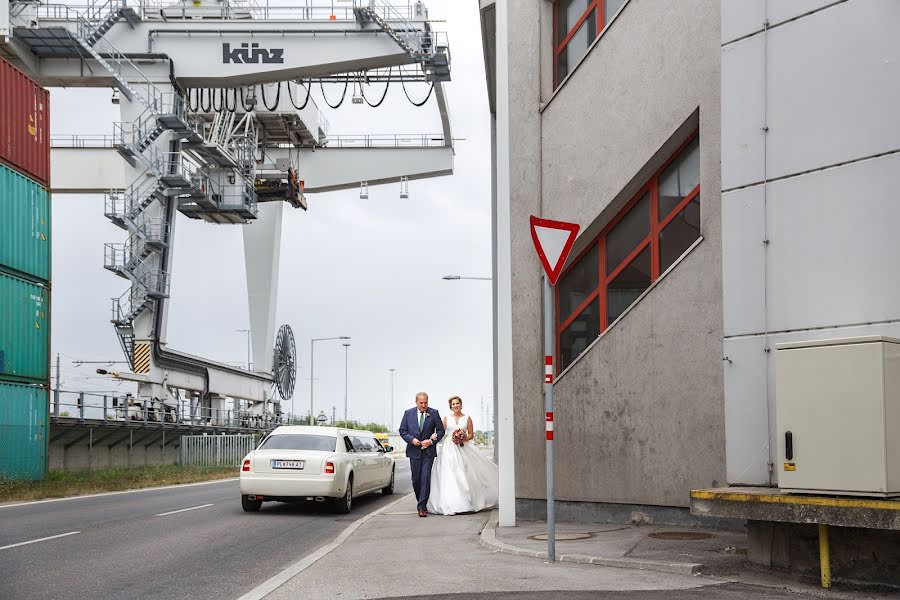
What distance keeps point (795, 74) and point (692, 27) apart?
2.87m

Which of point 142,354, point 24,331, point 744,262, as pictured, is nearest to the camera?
point 744,262

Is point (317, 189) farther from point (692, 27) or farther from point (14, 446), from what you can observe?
point (692, 27)

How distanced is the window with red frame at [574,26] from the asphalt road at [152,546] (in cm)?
673

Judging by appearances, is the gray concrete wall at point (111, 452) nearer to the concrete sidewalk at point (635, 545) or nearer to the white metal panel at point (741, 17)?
the concrete sidewalk at point (635, 545)

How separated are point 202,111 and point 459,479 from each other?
2849 centimetres

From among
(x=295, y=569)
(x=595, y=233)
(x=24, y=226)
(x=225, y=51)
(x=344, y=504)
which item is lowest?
(x=344, y=504)

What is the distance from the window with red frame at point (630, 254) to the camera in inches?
469

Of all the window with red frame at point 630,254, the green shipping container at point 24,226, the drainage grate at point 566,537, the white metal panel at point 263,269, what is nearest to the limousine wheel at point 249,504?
the window with red frame at point 630,254

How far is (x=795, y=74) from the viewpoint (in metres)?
8.83

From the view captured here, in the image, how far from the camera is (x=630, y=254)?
1270cm

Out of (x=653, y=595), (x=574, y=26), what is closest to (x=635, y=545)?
(x=653, y=595)

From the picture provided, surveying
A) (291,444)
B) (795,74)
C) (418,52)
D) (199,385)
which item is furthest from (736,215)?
(199,385)

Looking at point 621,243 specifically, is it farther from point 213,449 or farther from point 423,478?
point 213,449

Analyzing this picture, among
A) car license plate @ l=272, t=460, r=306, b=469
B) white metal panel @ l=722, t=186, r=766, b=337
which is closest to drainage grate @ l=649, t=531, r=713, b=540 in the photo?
white metal panel @ l=722, t=186, r=766, b=337
